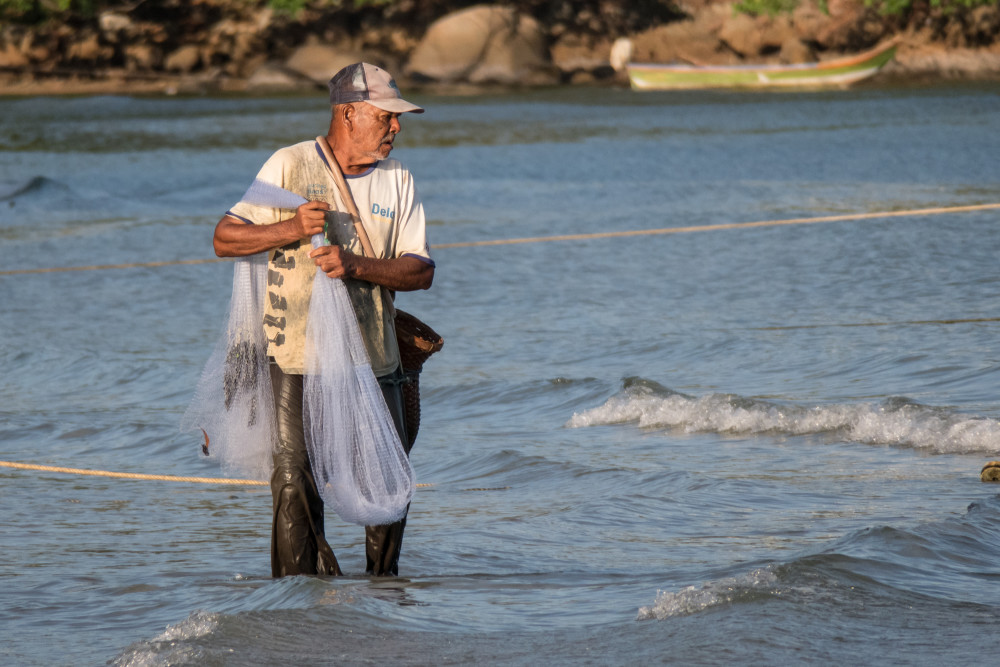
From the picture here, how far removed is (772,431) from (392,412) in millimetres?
2870

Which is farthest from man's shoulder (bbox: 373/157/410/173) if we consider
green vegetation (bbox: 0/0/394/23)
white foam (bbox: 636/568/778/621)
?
green vegetation (bbox: 0/0/394/23)

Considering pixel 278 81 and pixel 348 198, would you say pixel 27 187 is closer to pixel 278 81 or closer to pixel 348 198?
pixel 348 198

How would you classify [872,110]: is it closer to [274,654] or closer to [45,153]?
[45,153]

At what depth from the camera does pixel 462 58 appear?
4859 cm

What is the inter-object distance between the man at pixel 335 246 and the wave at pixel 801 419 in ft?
9.42

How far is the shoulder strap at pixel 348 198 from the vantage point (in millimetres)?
3848

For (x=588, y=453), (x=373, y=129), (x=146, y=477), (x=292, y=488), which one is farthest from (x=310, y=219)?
(x=588, y=453)

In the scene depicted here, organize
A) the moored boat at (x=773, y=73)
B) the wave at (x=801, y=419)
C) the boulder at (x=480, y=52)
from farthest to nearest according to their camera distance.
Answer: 1. the boulder at (x=480, y=52)
2. the moored boat at (x=773, y=73)
3. the wave at (x=801, y=419)

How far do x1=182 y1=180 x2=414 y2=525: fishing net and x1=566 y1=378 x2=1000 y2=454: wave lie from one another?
289 centimetres

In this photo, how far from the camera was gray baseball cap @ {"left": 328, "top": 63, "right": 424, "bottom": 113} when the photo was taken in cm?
380

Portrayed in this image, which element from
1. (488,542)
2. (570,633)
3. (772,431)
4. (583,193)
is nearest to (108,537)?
(488,542)

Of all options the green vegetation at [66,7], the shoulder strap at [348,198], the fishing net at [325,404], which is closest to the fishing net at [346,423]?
the fishing net at [325,404]

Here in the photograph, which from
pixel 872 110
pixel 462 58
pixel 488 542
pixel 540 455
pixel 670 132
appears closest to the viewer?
Answer: pixel 488 542

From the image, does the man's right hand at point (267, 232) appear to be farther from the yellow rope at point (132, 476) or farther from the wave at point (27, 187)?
the wave at point (27, 187)
